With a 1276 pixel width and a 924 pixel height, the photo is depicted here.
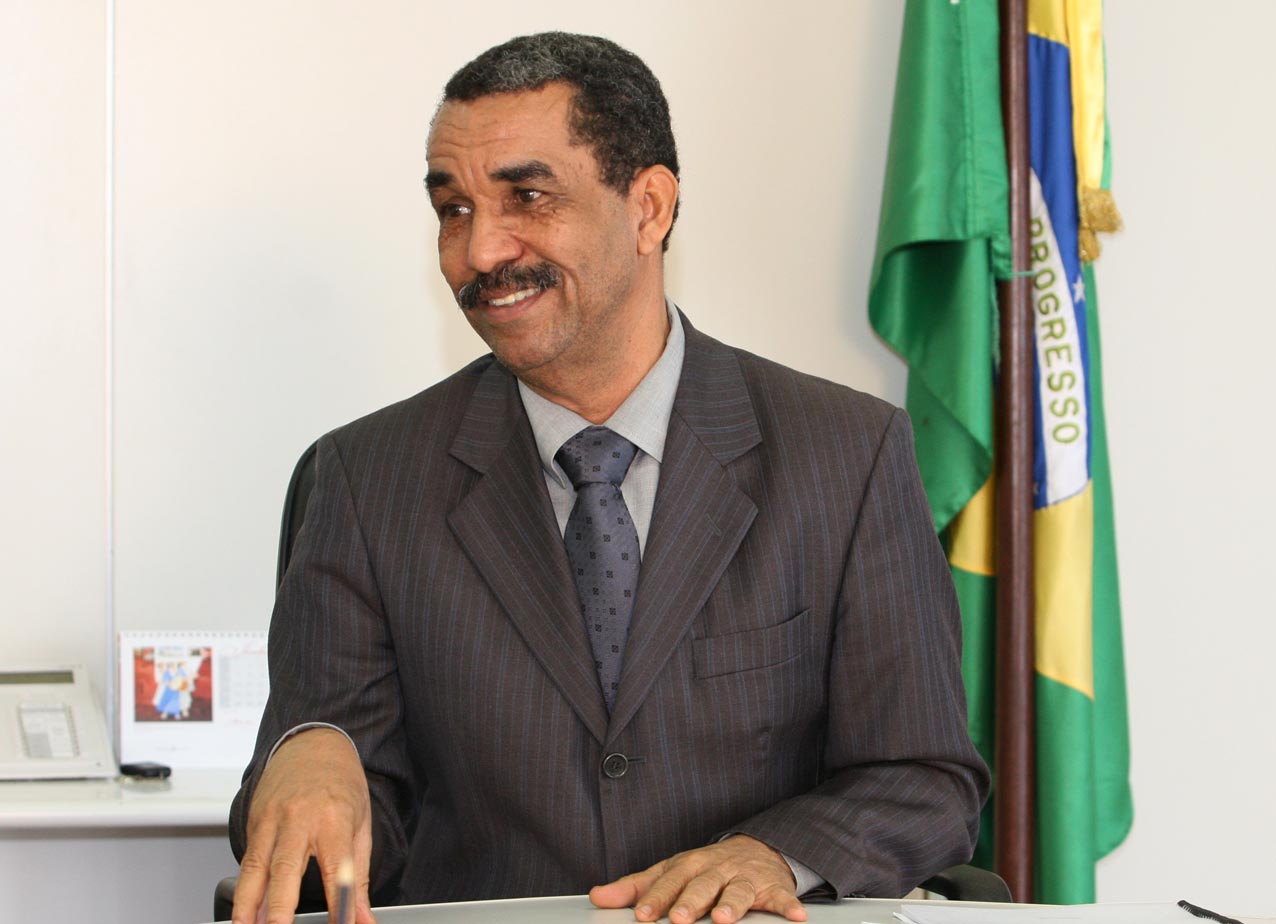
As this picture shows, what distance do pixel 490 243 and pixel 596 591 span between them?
43cm

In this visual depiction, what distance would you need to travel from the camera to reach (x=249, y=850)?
4.53 feet

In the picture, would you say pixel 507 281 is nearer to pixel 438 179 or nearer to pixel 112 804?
pixel 438 179

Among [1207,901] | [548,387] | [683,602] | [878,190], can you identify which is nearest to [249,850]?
[683,602]

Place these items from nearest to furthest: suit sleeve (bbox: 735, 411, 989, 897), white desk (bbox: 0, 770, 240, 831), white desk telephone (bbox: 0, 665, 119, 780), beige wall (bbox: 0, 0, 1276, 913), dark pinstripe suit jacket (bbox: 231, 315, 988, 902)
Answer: suit sleeve (bbox: 735, 411, 989, 897)
dark pinstripe suit jacket (bbox: 231, 315, 988, 902)
white desk (bbox: 0, 770, 240, 831)
white desk telephone (bbox: 0, 665, 119, 780)
beige wall (bbox: 0, 0, 1276, 913)

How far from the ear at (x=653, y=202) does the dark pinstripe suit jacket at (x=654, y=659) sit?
0.63 ft

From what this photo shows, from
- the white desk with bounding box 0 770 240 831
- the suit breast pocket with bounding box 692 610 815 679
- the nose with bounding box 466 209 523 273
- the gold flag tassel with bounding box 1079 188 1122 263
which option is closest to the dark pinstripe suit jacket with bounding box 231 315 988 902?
the suit breast pocket with bounding box 692 610 815 679

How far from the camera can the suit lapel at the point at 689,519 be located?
5.49 feet

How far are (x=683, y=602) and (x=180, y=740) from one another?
1370 mm

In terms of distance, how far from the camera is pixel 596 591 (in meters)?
1.74

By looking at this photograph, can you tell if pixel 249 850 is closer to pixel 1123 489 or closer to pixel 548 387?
pixel 548 387

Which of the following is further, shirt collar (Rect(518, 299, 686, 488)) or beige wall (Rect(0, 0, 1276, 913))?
beige wall (Rect(0, 0, 1276, 913))

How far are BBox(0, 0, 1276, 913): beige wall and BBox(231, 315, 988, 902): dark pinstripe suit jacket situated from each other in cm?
110

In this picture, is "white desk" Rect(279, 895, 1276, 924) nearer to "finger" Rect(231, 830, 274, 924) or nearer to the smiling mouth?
"finger" Rect(231, 830, 274, 924)

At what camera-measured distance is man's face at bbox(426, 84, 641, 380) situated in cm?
172
